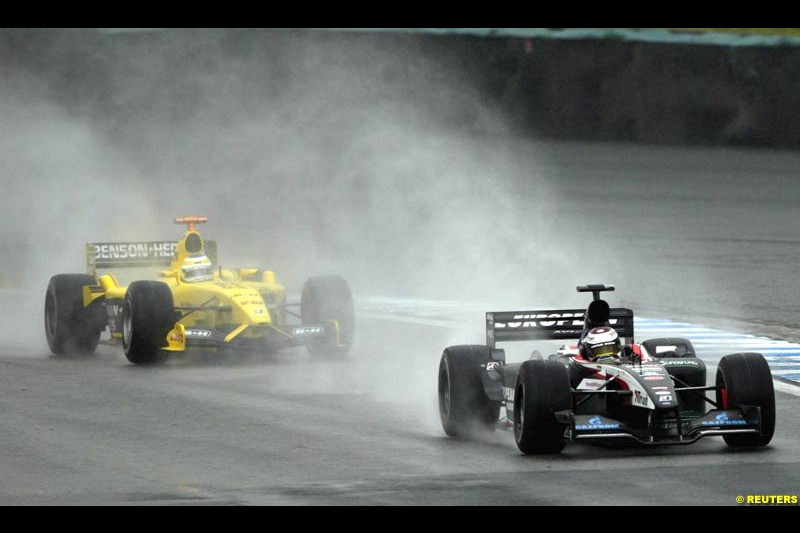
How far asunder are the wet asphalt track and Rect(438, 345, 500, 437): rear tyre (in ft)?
0.61

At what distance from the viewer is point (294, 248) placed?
25672 millimetres

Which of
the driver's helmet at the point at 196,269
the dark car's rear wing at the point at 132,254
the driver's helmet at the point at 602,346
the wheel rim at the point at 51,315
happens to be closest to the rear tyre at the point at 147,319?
the driver's helmet at the point at 196,269

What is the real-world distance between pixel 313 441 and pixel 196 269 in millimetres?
5403

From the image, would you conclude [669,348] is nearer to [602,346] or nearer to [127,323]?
[602,346]

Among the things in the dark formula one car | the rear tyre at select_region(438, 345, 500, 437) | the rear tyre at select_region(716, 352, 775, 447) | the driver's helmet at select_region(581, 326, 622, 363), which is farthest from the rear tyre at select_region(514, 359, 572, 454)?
the rear tyre at select_region(716, 352, 775, 447)

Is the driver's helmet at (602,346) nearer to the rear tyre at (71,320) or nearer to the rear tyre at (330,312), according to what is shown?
the rear tyre at (330,312)

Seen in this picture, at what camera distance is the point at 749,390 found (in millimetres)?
10391

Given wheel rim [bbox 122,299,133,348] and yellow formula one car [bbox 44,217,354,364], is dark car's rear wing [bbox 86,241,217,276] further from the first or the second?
wheel rim [bbox 122,299,133,348]

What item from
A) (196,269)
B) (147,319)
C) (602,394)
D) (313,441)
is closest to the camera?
(602,394)

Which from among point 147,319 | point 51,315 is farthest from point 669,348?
point 51,315

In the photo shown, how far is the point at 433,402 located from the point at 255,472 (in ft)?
11.6

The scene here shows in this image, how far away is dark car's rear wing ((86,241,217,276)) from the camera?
17016mm

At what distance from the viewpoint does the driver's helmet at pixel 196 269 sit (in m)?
16.1
